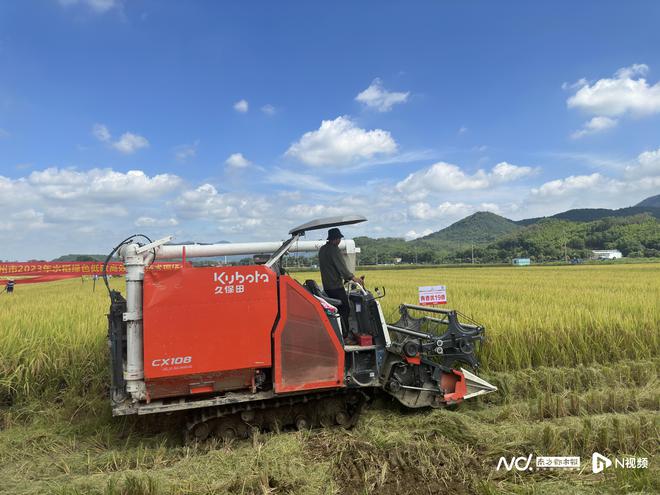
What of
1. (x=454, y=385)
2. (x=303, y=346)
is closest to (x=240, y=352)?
(x=303, y=346)

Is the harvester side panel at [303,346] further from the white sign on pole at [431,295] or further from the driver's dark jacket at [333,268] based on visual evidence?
the white sign on pole at [431,295]

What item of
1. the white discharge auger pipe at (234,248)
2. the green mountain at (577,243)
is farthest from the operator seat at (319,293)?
the green mountain at (577,243)

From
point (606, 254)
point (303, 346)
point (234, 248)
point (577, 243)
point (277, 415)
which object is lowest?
point (277, 415)

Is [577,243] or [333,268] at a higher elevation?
[577,243]

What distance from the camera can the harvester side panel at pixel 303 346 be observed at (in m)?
4.19

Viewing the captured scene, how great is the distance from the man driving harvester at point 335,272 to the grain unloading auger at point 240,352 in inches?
13.4

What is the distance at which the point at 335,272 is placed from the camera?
526cm

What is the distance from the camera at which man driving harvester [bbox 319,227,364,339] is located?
17.1 feet

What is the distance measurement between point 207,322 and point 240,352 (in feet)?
1.36

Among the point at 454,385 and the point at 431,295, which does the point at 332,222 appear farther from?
the point at 431,295

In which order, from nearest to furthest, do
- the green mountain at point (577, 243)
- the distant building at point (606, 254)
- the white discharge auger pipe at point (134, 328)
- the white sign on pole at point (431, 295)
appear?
the white discharge auger pipe at point (134, 328) → the white sign on pole at point (431, 295) → the green mountain at point (577, 243) → the distant building at point (606, 254)

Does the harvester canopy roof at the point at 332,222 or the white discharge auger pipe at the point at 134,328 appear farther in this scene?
the harvester canopy roof at the point at 332,222

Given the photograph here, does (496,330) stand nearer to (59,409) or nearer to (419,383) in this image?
(419,383)

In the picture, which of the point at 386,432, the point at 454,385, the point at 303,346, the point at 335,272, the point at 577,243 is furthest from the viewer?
the point at 577,243
